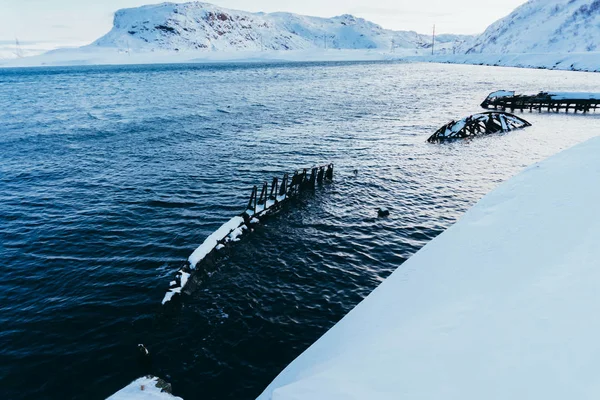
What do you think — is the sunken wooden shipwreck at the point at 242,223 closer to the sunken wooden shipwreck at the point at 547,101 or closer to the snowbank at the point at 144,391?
the snowbank at the point at 144,391

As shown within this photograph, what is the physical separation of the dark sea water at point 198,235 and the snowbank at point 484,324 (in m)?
4.62

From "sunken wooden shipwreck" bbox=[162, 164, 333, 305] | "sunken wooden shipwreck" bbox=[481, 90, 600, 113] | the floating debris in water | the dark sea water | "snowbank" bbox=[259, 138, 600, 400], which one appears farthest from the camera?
"sunken wooden shipwreck" bbox=[481, 90, 600, 113]

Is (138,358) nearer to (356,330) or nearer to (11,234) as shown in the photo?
(356,330)

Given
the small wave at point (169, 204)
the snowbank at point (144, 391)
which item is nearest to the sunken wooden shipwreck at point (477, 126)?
the small wave at point (169, 204)

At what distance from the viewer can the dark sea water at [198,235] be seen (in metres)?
13.5

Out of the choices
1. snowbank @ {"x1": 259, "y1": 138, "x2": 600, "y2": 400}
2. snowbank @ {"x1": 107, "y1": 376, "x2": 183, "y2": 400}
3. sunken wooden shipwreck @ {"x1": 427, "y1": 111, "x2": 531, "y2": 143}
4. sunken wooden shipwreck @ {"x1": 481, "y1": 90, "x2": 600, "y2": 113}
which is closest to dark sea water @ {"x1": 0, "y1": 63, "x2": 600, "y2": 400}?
snowbank @ {"x1": 107, "y1": 376, "x2": 183, "y2": 400}

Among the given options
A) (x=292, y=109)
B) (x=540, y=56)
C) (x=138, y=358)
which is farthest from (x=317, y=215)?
(x=540, y=56)

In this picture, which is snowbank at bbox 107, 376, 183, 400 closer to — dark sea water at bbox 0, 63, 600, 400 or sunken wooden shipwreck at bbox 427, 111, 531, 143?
dark sea water at bbox 0, 63, 600, 400

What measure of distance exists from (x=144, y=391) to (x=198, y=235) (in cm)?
1195

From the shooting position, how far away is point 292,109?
6931cm

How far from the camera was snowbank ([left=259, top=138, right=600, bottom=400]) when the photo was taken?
6.39m

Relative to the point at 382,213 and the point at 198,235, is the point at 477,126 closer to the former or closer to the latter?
the point at 382,213

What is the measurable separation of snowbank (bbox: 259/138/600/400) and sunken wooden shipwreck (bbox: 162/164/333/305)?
846cm

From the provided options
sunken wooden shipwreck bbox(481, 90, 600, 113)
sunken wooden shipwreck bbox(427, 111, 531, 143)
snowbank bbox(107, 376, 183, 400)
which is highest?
sunken wooden shipwreck bbox(481, 90, 600, 113)
